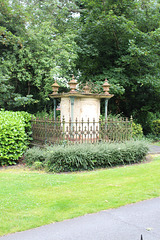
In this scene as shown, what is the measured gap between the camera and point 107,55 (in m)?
15.5

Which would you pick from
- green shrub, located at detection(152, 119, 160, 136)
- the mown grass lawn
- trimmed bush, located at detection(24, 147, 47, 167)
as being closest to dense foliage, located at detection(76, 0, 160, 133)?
green shrub, located at detection(152, 119, 160, 136)

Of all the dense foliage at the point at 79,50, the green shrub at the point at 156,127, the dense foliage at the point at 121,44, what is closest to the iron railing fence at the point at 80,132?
the dense foliage at the point at 79,50

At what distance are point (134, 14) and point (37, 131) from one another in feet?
30.4

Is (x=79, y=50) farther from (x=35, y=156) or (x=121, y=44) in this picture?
(x=35, y=156)

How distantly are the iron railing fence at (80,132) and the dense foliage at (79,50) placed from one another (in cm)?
266

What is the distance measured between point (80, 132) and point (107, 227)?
216 inches

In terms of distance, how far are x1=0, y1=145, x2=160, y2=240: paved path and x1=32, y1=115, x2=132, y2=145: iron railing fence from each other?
15.3ft

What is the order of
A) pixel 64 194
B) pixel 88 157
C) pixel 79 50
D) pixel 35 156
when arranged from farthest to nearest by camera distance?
pixel 79 50 → pixel 35 156 → pixel 88 157 → pixel 64 194

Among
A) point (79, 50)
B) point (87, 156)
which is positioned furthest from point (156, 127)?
point (87, 156)

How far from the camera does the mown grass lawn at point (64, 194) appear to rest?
4.02 metres

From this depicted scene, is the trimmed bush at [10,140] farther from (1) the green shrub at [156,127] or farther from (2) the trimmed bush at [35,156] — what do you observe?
(1) the green shrub at [156,127]

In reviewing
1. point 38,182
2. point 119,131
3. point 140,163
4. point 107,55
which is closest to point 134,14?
point 107,55

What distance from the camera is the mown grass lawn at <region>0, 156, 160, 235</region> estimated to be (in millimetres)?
4016

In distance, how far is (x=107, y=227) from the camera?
368 cm
